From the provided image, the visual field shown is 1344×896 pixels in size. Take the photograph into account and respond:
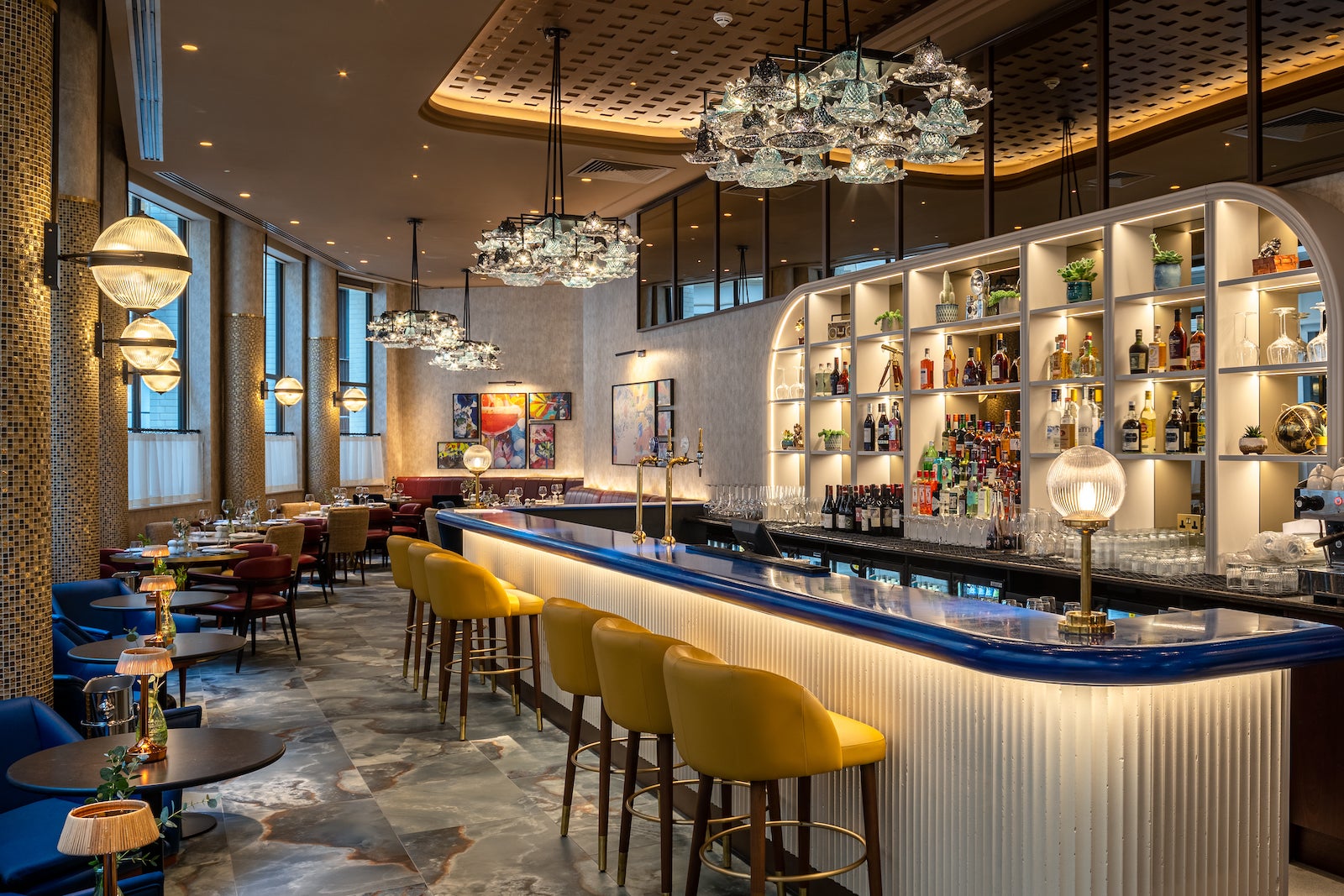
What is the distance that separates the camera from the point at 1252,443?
4707 mm

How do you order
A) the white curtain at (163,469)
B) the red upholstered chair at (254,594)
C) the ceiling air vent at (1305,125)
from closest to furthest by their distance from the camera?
the ceiling air vent at (1305,125) < the red upholstered chair at (254,594) < the white curtain at (163,469)

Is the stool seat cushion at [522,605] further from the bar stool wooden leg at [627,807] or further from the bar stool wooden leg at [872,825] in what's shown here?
the bar stool wooden leg at [872,825]

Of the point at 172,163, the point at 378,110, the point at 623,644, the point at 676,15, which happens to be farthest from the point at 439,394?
the point at 623,644

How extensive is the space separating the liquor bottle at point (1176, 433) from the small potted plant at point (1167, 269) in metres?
0.65

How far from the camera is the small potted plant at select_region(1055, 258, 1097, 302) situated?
5.59 meters

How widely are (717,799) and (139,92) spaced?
271 inches

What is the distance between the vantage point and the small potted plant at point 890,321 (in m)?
7.19

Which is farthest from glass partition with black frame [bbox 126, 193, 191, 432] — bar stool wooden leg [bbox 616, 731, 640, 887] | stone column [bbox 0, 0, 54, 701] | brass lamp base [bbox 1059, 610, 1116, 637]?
brass lamp base [bbox 1059, 610, 1116, 637]

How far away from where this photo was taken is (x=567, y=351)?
17359 millimetres

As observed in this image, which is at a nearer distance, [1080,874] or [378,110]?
[1080,874]

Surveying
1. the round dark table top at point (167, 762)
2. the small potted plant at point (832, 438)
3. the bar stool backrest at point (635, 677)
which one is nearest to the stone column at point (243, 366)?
the small potted plant at point (832, 438)

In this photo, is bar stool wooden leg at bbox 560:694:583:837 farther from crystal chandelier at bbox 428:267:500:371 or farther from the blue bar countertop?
crystal chandelier at bbox 428:267:500:371

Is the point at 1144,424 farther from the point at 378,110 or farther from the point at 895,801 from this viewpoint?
the point at 378,110

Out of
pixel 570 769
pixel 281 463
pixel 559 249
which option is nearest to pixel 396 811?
pixel 570 769
